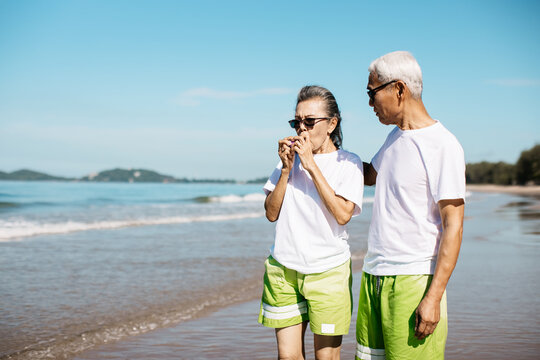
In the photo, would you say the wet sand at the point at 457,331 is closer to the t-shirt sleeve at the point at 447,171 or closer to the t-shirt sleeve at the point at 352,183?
the t-shirt sleeve at the point at 352,183

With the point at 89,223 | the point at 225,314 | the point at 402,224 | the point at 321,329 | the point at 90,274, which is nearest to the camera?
the point at 402,224

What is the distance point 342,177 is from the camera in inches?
96.8

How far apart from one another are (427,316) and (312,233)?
744 mm

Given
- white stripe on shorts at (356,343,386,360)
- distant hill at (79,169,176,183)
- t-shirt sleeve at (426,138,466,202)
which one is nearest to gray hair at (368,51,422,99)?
t-shirt sleeve at (426,138,466,202)

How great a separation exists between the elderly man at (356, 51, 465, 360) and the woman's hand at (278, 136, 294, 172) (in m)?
0.49

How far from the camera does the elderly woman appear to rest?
239cm

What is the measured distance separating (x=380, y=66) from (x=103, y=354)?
12.1ft

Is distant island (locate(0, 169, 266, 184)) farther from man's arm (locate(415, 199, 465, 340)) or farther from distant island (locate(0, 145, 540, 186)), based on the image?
man's arm (locate(415, 199, 465, 340))

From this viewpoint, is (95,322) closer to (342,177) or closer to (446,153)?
(342,177)

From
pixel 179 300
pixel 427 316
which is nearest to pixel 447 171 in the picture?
pixel 427 316

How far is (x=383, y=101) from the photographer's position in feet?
6.97

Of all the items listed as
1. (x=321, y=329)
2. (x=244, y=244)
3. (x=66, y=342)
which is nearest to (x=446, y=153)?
(x=321, y=329)

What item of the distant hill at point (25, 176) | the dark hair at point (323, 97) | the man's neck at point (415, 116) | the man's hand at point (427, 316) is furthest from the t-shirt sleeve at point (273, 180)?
the distant hill at point (25, 176)

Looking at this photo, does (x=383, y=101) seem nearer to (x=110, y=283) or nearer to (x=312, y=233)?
(x=312, y=233)
